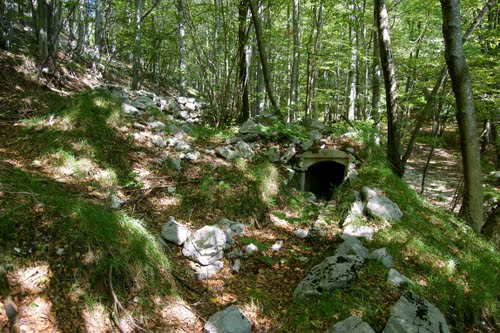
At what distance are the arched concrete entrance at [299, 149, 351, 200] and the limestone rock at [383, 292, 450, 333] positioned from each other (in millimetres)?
3024

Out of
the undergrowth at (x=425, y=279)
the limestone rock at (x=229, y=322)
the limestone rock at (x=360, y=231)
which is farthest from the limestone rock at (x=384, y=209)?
the limestone rock at (x=229, y=322)

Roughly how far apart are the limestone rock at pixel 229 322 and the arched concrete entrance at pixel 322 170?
331 cm

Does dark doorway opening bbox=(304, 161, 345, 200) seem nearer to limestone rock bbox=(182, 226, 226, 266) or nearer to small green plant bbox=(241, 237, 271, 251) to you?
small green plant bbox=(241, 237, 271, 251)

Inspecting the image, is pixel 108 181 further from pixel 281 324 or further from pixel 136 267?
pixel 281 324

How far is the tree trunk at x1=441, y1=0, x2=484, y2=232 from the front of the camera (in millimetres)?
4340

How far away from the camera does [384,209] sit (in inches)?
169

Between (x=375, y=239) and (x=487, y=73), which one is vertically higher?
(x=487, y=73)

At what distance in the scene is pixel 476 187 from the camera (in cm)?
468

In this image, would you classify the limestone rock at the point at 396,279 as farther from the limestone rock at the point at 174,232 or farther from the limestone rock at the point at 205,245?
the limestone rock at the point at 174,232

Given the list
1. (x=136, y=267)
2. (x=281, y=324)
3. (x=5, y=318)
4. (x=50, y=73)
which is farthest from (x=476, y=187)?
(x=50, y=73)

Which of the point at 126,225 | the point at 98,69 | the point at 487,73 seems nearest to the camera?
the point at 126,225

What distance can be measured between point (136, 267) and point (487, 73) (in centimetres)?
996

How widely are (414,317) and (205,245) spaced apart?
2.07m

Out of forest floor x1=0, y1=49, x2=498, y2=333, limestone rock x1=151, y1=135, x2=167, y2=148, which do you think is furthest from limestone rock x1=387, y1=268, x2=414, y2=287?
limestone rock x1=151, y1=135, x2=167, y2=148
